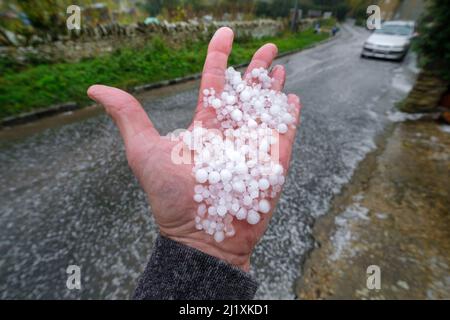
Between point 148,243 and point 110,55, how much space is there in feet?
20.2

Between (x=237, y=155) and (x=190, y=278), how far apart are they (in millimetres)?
637

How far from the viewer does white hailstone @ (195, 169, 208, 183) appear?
138 cm

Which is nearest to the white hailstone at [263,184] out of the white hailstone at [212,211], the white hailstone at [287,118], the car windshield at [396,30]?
the white hailstone at [212,211]

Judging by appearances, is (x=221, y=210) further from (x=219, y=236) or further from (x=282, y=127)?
(x=282, y=127)

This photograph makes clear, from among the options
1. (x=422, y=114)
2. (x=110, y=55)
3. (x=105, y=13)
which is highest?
(x=105, y=13)

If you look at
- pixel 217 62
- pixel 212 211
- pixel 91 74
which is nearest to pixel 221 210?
pixel 212 211

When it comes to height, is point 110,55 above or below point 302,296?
above

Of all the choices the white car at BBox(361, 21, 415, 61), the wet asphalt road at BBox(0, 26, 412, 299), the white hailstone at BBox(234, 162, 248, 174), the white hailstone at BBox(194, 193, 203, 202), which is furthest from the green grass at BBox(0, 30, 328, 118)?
the white car at BBox(361, 21, 415, 61)

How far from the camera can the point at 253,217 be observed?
1393 millimetres

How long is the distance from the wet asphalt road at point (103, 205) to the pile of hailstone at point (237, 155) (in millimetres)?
908

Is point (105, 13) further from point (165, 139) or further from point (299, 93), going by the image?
point (165, 139)

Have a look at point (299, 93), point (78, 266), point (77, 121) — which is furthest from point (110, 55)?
point (78, 266)

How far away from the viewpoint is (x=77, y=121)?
4.51 metres
